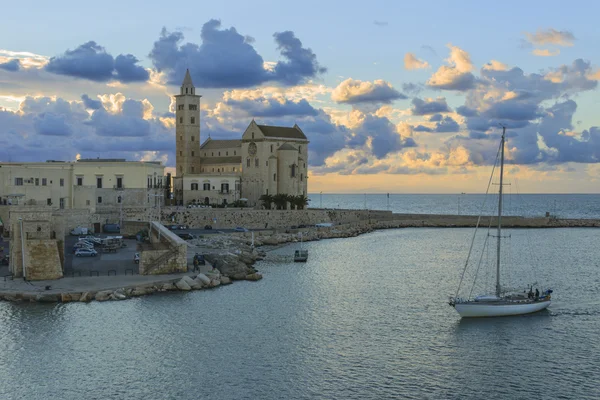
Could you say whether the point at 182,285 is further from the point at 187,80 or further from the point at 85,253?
the point at 187,80

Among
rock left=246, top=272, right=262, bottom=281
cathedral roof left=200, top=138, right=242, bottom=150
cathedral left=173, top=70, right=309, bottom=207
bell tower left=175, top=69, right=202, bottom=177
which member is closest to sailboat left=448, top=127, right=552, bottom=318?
rock left=246, top=272, right=262, bottom=281

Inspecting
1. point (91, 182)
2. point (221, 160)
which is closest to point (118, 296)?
point (91, 182)

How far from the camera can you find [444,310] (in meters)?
41.2

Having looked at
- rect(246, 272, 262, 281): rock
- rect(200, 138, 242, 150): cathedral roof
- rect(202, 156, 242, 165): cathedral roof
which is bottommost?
rect(246, 272, 262, 281): rock

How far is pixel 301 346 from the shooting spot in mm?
33000

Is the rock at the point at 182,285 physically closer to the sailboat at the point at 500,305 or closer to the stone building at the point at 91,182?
the sailboat at the point at 500,305

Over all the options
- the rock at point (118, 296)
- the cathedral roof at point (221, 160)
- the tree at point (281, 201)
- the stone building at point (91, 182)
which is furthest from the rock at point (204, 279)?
the cathedral roof at point (221, 160)

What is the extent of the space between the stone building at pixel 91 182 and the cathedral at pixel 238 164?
11.8m

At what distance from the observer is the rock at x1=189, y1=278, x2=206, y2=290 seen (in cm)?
4527

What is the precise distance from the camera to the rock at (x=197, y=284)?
45272 millimetres

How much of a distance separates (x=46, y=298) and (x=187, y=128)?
240 feet

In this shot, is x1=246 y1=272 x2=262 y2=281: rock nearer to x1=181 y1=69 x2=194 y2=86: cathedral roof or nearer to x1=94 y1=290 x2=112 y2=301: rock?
x1=94 y1=290 x2=112 y2=301: rock

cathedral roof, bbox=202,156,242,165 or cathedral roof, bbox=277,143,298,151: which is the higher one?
cathedral roof, bbox=277,143,298,151

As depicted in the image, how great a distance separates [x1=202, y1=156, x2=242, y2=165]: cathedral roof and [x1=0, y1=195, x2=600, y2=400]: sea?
57.9 m
